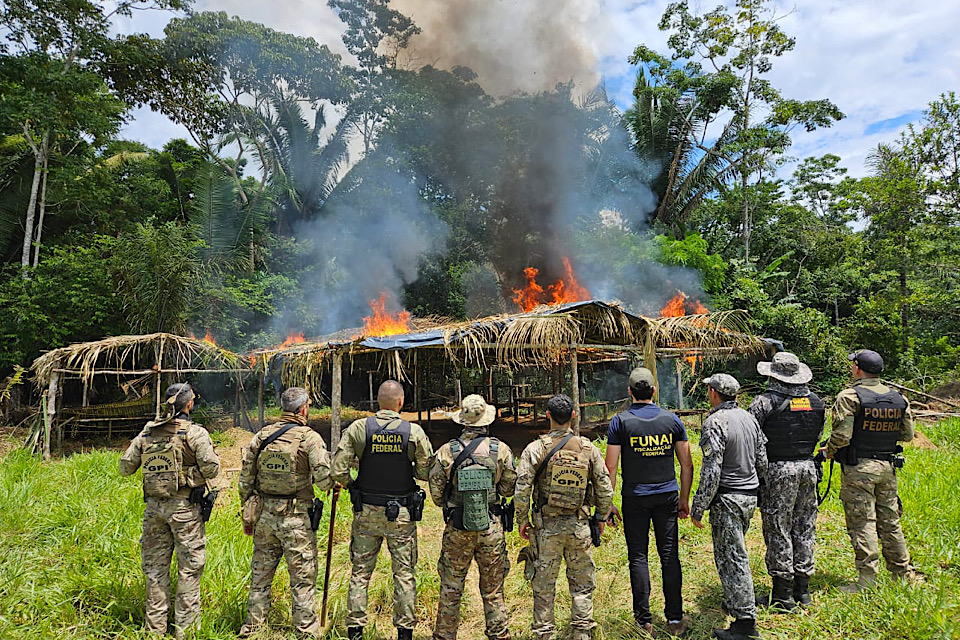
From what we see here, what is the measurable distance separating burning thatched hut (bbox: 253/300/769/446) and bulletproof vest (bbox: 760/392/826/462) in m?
5.15

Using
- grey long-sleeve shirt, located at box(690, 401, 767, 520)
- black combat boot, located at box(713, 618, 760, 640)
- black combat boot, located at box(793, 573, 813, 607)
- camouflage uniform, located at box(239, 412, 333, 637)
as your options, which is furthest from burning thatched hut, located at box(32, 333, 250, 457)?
black combat boot, located at box(793, 573, 813, 607)

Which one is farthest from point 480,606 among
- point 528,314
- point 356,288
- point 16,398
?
point 356,288

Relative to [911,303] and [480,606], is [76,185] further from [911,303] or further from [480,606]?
[911,303]

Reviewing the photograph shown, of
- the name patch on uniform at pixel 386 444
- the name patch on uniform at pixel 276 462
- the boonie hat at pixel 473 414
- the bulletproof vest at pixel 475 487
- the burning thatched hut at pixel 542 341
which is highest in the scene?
the burning thatched hut at pixel 542 341

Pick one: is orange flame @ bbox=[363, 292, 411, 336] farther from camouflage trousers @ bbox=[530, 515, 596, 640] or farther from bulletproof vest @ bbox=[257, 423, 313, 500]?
camouflage trousers @ bbox=[530, 515, 596, 640]

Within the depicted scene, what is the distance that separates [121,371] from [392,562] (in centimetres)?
1006

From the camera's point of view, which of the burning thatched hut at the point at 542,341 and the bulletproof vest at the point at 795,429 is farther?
the burning thatched hut at the point at 542,341

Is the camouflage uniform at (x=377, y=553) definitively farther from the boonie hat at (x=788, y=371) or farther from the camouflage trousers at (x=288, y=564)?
the boonie hat at (x=788, y=371)

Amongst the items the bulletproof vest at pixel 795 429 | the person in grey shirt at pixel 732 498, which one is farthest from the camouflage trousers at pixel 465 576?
the bulletproof vest at pixel 795 429

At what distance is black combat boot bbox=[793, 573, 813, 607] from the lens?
4.10 metres

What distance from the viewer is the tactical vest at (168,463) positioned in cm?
388

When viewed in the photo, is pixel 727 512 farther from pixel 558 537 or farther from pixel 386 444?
pixel 386 444

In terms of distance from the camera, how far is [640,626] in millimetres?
3873

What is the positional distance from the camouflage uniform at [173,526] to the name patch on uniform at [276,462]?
0.45 m
